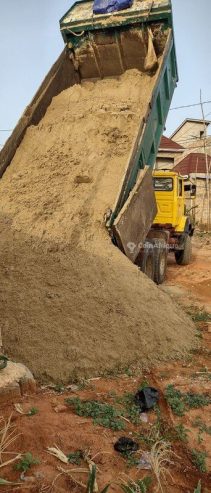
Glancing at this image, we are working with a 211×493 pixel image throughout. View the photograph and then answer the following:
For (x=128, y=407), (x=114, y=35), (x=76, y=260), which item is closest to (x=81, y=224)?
(x=76, y=260)

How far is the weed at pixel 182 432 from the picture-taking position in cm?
274

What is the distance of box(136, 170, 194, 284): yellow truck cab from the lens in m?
7.88

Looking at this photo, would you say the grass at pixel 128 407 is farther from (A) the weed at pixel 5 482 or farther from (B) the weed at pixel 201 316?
(B) the weed at pixel 201 316

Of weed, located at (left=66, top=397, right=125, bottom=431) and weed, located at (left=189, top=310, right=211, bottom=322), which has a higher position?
weed, located at (left=66, top=397, right=125, bottom=431)

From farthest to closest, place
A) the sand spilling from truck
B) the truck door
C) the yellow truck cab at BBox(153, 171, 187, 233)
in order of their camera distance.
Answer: the truck door
the yellow truck cab at BBox(153, 171, 187, 233)
the sand spilling from truck

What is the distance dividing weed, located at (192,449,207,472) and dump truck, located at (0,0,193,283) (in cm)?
325

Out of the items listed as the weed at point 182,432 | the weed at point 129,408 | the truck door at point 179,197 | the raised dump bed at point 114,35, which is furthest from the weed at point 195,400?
the truck door at point 179,197

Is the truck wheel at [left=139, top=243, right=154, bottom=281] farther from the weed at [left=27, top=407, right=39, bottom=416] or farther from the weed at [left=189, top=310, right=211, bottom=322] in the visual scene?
the weed at [left=27, top=407, right=39, bottom=416]

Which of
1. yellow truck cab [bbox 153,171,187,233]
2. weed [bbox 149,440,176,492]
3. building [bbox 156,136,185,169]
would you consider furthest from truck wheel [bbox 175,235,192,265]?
building [bbox 156,136,185,169]

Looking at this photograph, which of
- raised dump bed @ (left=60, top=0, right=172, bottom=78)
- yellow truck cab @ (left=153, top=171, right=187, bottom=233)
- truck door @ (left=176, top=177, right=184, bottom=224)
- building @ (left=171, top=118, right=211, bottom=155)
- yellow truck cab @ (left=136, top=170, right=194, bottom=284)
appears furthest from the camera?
building @ (left=171, top=118, right=211, bottom=155)

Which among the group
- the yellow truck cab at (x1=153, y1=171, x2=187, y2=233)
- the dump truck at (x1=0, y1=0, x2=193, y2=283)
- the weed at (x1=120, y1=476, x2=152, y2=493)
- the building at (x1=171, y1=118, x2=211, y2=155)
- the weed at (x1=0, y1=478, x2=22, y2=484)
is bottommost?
the building at (x1=171, y1=118, x2=211, y2=155)

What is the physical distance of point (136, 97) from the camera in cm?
684

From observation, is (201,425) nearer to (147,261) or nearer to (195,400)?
(195,400)

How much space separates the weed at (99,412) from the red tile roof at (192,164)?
18907 millimetres
